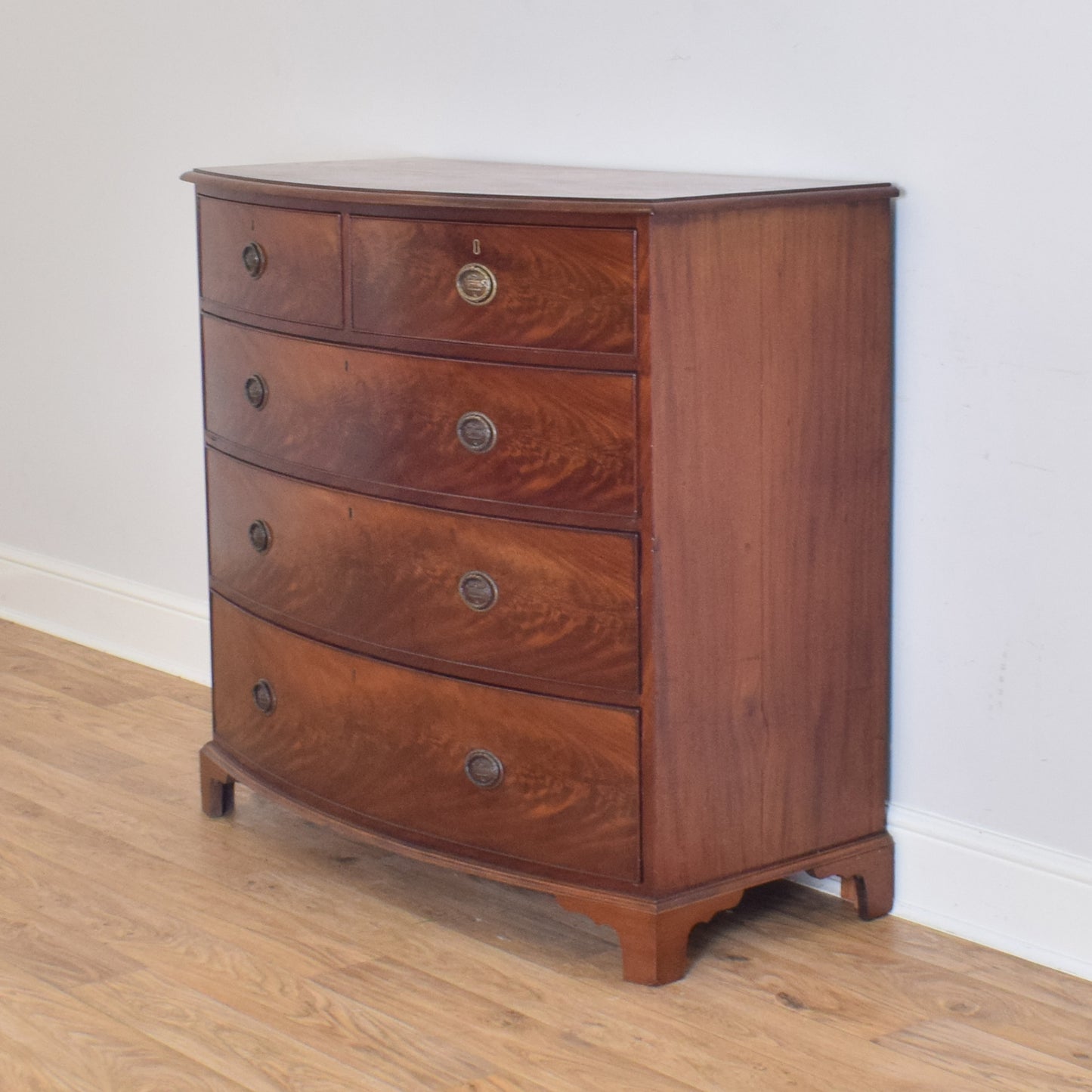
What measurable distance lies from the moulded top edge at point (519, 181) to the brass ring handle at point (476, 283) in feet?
0.28

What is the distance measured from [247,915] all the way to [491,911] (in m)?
0.33

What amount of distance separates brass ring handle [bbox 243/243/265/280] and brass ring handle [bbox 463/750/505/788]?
28.0 inches

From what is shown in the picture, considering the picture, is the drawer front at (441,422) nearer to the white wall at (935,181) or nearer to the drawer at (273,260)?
A: the drawer at (273,260)

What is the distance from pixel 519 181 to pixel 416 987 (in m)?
1.03

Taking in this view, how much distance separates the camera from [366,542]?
223cm

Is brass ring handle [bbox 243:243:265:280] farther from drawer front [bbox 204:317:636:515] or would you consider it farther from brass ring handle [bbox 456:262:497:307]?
brass ring handle [bbox 456:262:497:307]

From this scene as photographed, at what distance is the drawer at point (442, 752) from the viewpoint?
209 centimetres

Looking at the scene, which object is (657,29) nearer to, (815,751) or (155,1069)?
(815,751)

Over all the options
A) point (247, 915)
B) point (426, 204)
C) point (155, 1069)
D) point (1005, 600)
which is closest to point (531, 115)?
point (426, 204)

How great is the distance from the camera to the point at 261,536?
7.88ft

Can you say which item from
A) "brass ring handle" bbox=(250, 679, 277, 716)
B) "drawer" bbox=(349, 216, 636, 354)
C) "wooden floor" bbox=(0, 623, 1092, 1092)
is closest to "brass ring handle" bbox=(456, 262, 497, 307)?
"drawer" bbox=(349, 216, 636, 354)

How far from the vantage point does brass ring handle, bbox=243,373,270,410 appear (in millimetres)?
2338

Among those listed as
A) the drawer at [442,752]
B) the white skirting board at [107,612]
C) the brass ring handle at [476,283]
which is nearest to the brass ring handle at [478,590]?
the drawer at [442,752]

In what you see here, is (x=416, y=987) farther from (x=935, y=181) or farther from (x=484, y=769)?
(x=935, y=181)
